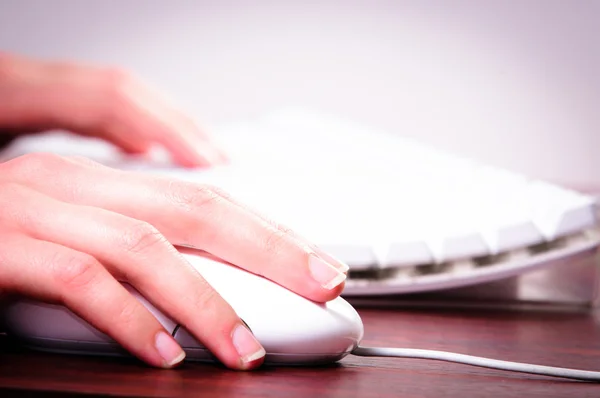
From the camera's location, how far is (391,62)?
4.37 feet

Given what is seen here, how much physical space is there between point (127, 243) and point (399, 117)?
3.44 ft

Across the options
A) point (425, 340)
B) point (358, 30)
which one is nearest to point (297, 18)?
point (358, 30)

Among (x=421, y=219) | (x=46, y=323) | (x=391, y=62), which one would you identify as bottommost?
(x=46, y=323)

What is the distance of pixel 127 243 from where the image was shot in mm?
347

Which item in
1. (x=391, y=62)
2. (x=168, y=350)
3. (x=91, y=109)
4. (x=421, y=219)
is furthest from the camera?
(x=391, y=62)

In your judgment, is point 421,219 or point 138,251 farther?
point 421,219

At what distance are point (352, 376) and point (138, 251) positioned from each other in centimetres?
12

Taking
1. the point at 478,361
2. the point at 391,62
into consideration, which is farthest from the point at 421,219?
the point at 391,62

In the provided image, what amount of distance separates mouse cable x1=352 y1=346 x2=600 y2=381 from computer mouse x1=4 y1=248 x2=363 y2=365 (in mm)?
19

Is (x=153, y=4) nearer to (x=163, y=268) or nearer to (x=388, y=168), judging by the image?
(x=388, y=168)

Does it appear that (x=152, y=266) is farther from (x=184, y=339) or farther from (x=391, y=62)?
(x=391, y=62)

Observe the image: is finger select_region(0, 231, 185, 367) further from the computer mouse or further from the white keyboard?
the white keyboard

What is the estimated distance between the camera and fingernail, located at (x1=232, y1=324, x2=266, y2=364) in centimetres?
34

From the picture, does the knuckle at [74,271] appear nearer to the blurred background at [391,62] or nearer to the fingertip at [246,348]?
the fingertip at [246,348]
